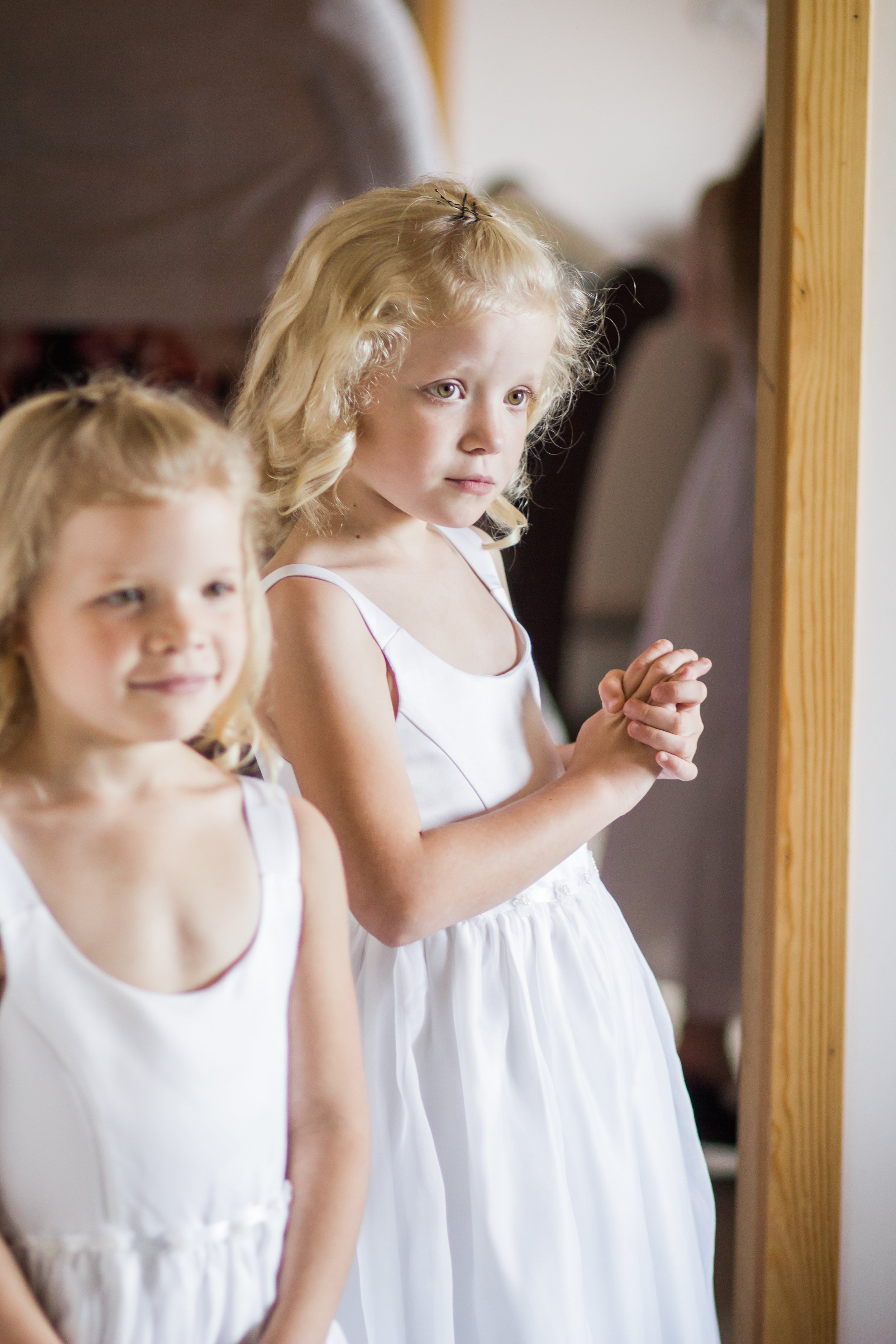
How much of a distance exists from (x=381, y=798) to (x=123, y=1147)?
0.26 meters

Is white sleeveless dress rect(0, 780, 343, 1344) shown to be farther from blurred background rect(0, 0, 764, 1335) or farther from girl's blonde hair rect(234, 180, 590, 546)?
blurred background rect(0, 0, 764, 1335)

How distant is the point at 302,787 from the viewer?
2.36 ft

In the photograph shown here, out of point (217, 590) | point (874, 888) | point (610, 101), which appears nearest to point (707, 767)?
point (874, 888)

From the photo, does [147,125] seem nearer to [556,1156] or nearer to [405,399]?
[405,399]

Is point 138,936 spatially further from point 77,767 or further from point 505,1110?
point 505,1110

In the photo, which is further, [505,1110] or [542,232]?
[542,232]

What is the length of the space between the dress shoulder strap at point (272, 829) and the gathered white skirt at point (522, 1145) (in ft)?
0.65

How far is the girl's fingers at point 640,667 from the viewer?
771mm

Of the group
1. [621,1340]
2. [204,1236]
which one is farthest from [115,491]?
[621,1340]

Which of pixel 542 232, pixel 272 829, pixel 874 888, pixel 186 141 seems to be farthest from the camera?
pixel 186 141

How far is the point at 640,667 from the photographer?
2.57ft

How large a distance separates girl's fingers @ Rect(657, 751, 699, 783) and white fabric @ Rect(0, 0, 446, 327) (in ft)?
2.82

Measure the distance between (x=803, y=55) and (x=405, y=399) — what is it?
56 centimetres

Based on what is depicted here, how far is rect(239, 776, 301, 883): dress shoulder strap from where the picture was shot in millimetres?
579
